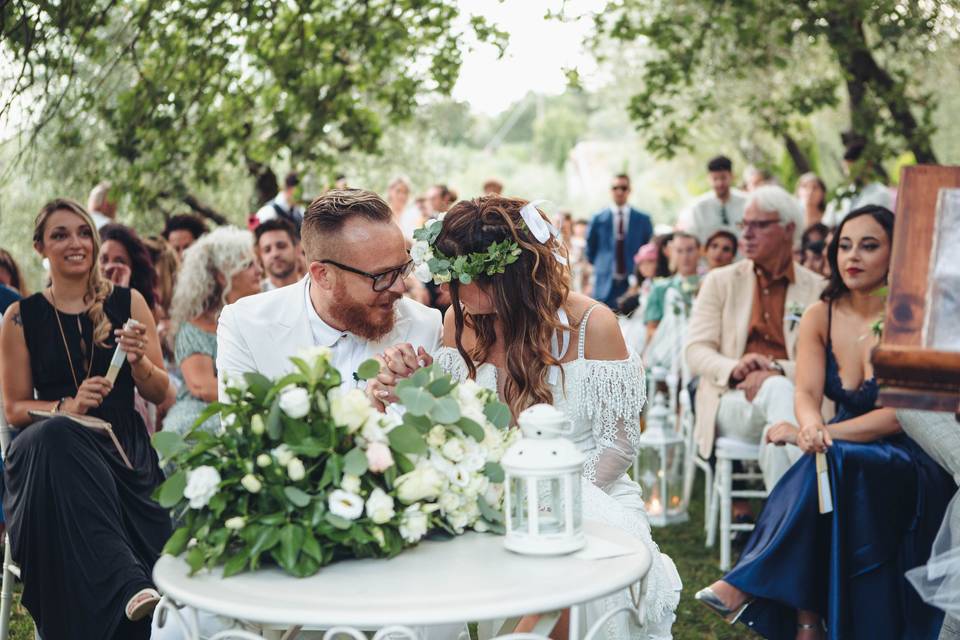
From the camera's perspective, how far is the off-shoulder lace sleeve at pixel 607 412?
3.21 meters

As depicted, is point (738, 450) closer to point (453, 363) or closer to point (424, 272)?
point (453, 363)

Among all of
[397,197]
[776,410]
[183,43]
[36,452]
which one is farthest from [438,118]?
[36,452]

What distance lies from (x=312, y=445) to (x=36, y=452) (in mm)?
1670

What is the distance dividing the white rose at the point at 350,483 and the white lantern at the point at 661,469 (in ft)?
14.4

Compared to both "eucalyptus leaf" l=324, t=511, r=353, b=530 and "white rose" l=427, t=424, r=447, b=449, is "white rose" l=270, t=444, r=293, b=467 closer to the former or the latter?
"eucalyptus leaf" l=324, t=511, r=353, b=530

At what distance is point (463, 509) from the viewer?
234cm

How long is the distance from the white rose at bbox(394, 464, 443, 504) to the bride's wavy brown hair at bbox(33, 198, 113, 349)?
234cm

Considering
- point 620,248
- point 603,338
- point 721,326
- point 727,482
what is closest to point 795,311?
point 721,326

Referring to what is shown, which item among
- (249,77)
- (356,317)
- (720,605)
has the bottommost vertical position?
(720,605)

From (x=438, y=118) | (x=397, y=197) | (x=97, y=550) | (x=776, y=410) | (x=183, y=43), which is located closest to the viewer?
(x=97, y=550)

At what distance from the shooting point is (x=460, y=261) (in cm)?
312

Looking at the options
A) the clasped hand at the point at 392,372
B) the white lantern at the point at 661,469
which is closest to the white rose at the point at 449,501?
the clasped hand at the point at 392,372

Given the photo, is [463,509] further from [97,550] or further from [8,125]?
[8,125]

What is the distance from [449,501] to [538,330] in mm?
1052
